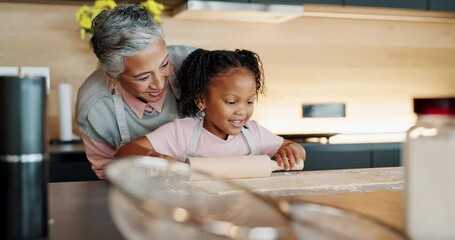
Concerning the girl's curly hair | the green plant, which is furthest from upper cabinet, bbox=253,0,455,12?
the girl's curly hair

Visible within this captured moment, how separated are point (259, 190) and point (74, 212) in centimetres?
34

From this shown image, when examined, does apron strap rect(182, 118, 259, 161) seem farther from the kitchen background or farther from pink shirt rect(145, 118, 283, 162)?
the kitchen background

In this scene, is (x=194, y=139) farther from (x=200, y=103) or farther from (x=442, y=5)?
(x=442, y=5)

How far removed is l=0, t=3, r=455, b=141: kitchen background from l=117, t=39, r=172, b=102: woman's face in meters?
1.17

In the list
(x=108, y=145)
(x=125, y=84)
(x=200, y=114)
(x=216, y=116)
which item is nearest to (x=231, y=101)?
(x=216, y=116)

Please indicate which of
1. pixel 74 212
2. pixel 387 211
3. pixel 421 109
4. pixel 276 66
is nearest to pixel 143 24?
pixel 74 212

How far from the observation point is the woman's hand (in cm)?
148

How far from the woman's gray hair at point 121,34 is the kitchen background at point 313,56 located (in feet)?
3.72

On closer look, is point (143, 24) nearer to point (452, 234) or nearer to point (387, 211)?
point (387, 211)

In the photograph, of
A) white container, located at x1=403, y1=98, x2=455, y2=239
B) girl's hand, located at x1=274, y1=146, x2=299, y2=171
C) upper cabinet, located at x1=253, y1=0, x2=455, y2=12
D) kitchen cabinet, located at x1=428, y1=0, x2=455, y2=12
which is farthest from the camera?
kitchen cabinet, located at x1=428, y1=0, x2=455, y2=12

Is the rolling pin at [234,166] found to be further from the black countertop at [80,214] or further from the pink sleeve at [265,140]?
the pink sleeve at [265,140]

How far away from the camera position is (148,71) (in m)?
1.68

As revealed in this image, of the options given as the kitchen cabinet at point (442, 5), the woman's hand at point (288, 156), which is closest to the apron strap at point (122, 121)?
the woman's hand at point (288, 156)

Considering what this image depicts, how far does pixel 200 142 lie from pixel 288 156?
0.98 feet
